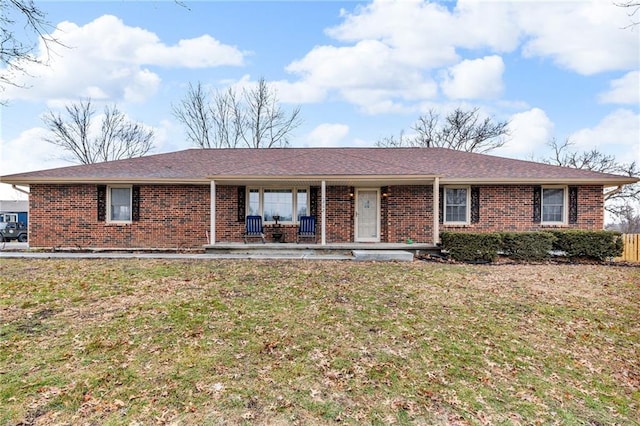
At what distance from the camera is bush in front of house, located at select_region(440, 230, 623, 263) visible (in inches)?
387

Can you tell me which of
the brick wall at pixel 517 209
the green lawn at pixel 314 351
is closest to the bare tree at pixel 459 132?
the brick wall at pixel 517 209

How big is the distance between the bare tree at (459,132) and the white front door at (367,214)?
667 inches

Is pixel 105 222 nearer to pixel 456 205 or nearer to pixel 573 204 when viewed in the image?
pixel 456 205

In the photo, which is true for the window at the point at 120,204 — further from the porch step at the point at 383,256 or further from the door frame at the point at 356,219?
the porch step at the point at 383,256

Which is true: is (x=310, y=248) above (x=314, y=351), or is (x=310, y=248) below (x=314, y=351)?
above

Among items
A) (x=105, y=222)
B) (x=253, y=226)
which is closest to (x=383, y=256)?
(x=253, y=226)

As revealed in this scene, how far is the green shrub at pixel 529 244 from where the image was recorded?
393 inches

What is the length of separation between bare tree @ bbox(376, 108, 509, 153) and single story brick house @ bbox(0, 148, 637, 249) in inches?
639

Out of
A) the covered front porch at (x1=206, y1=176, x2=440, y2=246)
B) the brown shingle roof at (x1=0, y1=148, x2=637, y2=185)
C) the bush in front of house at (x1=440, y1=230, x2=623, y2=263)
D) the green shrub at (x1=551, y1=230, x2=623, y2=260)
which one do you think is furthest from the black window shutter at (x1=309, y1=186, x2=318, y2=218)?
the green shrub at (x1=551, y1=230, x2=623, y2=260)

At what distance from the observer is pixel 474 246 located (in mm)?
9797

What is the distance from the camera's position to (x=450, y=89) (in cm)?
2320

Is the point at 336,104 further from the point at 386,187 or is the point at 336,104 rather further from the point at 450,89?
the point at 386,187

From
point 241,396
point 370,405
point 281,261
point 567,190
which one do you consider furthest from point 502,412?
point 567,190

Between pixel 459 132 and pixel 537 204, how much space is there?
19.2 metres
